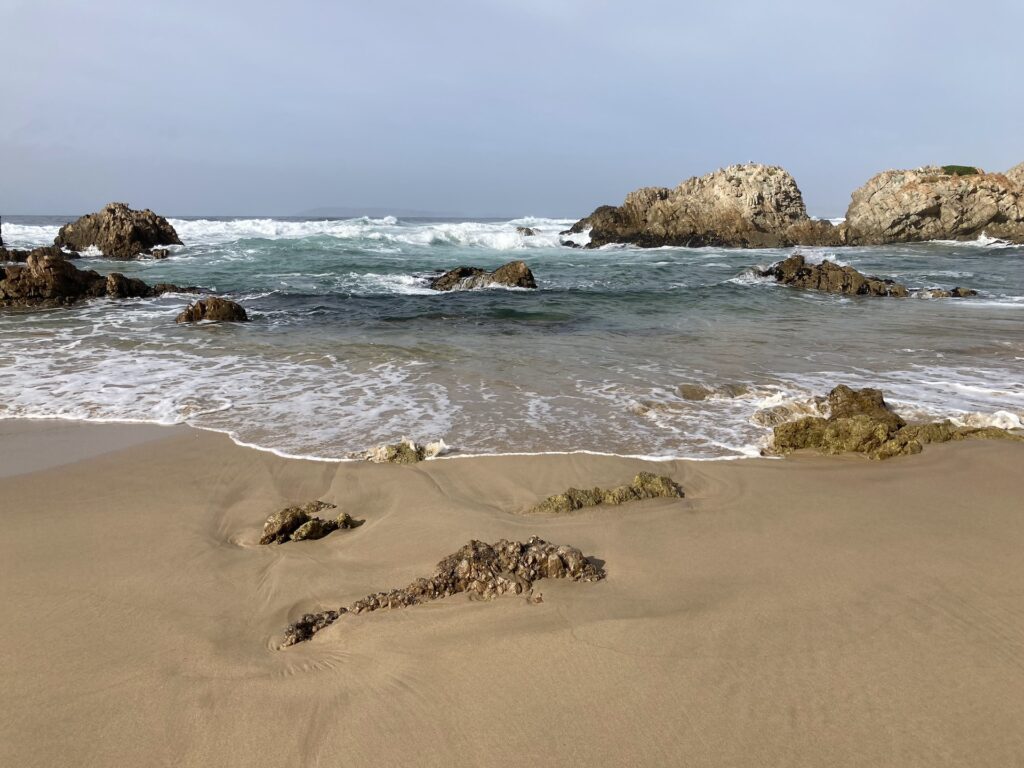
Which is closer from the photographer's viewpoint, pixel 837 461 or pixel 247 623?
pixel 247 623

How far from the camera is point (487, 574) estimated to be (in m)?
2.90

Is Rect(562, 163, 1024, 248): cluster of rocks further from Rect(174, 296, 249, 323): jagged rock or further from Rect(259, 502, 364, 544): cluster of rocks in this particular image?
Rect(259, 502, 364, 544): cluster of rocks

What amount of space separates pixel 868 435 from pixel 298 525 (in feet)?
14.0

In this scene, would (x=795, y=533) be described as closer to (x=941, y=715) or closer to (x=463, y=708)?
(x=941, y=715)

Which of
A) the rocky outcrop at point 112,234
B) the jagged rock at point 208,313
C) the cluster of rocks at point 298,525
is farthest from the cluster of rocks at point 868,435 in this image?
the rocky outcrop at point 112,234

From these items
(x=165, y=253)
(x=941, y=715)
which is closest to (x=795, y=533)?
(x=941, y=715)

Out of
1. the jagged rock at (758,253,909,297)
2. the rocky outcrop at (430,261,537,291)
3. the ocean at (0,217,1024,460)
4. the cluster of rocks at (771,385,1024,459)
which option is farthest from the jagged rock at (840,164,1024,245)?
the cluster of rocks at (771,385,1024,459)

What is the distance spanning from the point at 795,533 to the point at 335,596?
2.49 m

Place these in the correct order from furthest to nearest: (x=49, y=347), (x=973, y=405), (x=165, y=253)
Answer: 1. (x=165, y=253)
2. (x=49, y=347)
3. (x=973, y=405)

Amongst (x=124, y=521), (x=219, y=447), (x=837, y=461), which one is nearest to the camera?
(x=124, y=521)

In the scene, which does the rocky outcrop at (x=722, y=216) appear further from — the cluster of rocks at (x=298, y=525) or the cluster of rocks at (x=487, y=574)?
the cluster of rocks at (x=487, y=574)

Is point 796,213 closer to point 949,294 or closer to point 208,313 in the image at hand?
point 949,294

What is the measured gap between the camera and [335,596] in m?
2.92

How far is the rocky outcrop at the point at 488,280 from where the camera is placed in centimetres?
1773
